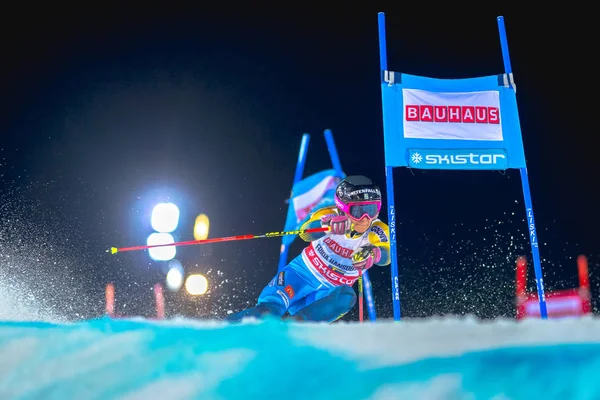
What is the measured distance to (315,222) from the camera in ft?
16.0

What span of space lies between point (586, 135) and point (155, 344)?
858 centimetres

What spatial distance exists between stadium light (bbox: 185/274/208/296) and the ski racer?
15.8 feet

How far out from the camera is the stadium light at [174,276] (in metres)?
8.73

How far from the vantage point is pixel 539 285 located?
14.2 feet

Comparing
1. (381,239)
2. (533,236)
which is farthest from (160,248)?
(533,236)

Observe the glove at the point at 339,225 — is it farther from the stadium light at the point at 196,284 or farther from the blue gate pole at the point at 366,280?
the stadium light at the point at 196,284

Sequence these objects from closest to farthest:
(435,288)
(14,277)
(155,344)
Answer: (155,344) → (14,277) → (435,288)

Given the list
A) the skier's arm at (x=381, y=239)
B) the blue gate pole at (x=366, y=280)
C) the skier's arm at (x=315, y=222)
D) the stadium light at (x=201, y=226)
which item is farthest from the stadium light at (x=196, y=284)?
the skier's arm at (x=381, y=239)

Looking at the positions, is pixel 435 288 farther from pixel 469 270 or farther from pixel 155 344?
pixel 155 344

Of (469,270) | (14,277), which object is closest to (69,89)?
(14,277)

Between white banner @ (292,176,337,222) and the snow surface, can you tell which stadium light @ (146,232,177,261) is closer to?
white banner @ (292,176,337,222)

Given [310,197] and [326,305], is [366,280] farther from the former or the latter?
[326,305]

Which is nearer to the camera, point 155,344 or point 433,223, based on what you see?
point 155,344

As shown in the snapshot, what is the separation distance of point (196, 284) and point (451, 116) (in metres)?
5.69
